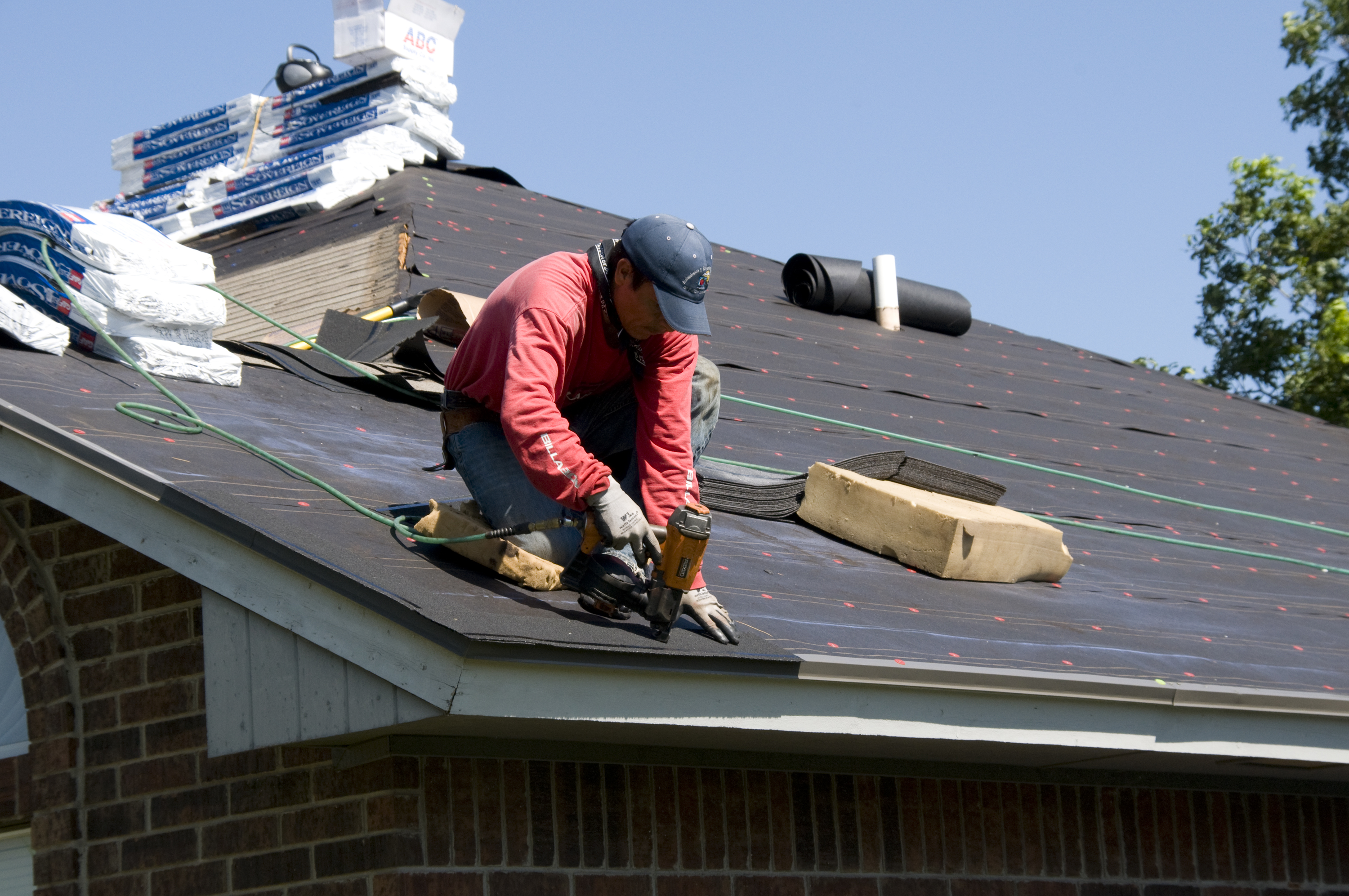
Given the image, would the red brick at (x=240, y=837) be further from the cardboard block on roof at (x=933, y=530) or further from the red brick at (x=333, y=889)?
the cardboard block on roof at (x=933, y=530)

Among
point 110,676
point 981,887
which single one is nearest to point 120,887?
point 110,676

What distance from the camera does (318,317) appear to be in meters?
8.09

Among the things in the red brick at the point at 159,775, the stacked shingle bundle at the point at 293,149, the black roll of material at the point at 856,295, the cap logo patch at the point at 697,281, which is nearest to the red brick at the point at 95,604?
the red brick at the point at 159,775

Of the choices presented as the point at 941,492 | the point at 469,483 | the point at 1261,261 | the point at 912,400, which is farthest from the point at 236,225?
the point at 1261,261

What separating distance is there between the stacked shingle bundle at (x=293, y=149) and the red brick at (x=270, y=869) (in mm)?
6768

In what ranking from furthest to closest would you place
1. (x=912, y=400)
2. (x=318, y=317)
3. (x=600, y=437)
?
(x=912, y=400) < (x=318, y=317) < (x=600, y=437)

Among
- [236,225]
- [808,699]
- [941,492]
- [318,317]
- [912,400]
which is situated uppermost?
[236,225]

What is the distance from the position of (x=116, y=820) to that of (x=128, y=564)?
77cm

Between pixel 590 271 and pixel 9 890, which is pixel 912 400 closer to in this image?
pixel 590 271

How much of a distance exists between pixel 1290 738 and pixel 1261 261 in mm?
21652

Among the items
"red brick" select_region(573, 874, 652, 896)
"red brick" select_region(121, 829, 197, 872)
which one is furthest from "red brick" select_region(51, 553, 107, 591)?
"red brick" select_region(573, 874, 652, 896)

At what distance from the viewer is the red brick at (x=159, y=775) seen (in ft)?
13.3

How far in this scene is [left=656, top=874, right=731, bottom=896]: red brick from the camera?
4039 mm

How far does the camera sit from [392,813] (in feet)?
11.6
